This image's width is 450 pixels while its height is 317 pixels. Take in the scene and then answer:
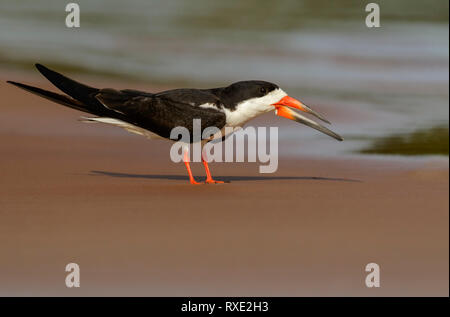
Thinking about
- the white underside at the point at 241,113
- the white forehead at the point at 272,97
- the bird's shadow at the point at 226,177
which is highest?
the white forehead at the point at 272,97

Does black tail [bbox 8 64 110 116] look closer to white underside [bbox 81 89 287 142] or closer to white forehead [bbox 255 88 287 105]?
white underside [bbox 81 89 287 142]

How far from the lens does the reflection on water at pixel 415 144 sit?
408 inches

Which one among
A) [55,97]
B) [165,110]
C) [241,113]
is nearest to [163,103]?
[165,110]

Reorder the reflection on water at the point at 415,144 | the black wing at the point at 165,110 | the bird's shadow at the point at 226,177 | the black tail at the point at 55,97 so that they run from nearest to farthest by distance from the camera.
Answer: the black tail at the point at 55,97 → the black wing at the point at 165,110 → the bird's shadow at the point at 226,177 → the reflection on water at the point at 415,144

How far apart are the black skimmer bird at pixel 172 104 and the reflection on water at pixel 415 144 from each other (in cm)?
213

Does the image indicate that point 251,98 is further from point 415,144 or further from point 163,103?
point 415,144

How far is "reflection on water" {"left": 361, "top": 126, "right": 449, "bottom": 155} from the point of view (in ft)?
34.0

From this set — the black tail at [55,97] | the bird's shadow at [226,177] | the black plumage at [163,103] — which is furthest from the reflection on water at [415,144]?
the black tail at [55,97]

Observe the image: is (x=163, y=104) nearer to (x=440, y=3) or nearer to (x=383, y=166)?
(x=383, y=166)

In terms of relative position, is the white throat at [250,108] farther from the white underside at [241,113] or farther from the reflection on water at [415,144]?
the reflection on water at [415,144]

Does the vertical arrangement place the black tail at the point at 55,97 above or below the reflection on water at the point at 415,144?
below

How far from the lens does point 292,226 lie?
696cm

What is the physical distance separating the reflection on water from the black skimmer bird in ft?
6.98
